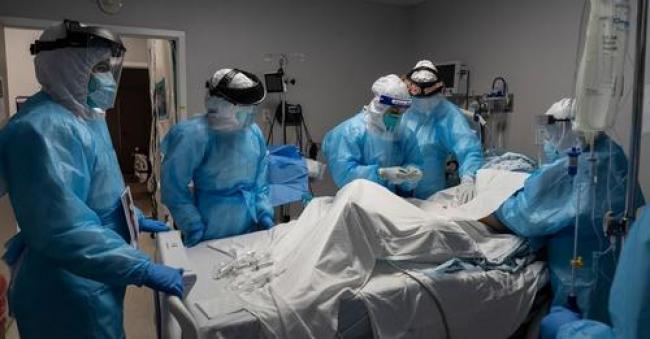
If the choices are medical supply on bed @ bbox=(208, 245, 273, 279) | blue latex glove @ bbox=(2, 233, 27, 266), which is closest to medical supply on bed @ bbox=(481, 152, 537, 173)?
medical supply on bed @ bbox=(208, 245, 273, 279)

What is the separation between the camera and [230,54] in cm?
380

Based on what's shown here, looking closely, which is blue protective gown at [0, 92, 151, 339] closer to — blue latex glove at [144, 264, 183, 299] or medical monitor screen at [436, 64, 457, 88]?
blue latex glove at [144, 264, 183, 299]

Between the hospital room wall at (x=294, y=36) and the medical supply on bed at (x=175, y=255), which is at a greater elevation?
the hospital room wall at (x=294, y=36)

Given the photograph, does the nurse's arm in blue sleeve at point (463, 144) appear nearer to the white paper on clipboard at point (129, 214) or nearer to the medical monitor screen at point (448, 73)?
the medical monitor screen at point (448, 73)

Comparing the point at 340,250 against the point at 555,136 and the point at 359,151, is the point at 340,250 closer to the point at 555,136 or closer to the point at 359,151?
the point at 555,136

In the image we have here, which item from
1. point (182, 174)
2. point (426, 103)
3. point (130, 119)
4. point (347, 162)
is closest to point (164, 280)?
point (182, 174)

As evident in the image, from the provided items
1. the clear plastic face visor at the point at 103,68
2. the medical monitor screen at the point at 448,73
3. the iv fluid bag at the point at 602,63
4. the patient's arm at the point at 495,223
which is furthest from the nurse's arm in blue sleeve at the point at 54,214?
the medical monitor screen at the point at 448,73

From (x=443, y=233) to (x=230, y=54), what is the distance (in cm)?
264

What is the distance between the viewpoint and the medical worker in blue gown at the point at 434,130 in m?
3.14

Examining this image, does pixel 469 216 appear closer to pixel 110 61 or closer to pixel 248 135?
pixel 248 135

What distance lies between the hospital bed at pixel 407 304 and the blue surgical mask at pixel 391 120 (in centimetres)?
126

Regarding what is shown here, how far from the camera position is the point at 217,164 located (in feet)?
7.64

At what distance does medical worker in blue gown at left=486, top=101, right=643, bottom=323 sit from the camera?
185 centimetres

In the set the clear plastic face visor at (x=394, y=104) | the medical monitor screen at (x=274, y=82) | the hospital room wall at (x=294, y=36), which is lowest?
the clear plastic face visor at (x=394, y=104)
